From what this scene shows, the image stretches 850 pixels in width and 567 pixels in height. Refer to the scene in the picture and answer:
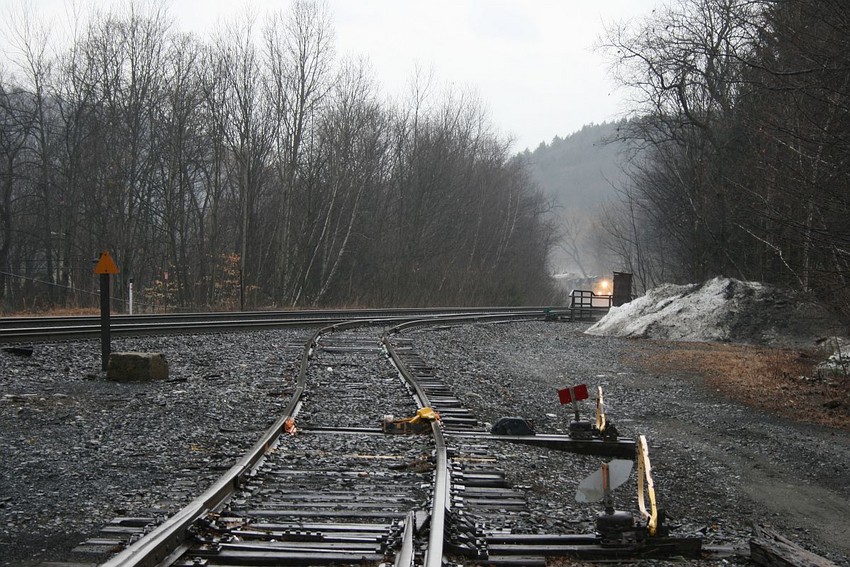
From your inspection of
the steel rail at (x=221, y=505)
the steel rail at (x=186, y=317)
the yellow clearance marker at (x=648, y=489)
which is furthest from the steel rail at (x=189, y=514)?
the steel rail at (x=186, y=317)

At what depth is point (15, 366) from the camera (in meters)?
12.6

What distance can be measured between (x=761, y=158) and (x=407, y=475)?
13.9 metres

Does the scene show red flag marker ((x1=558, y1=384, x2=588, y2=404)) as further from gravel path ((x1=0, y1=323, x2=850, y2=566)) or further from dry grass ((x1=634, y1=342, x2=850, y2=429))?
dry grass ((x1=634, y1=342, x2=850, y2=429))

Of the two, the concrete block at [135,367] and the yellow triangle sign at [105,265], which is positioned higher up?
the yellow triangle sign at [105,265]

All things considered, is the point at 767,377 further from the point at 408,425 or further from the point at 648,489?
the point at 648,489

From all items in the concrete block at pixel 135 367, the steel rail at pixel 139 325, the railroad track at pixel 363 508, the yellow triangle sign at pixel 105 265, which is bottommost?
the railroad track at pixel 363 508

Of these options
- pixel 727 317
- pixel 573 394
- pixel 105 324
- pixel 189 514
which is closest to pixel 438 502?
pixel 189 514

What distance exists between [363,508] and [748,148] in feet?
76.6

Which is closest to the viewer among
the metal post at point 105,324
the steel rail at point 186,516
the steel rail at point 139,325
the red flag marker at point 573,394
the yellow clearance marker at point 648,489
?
the steel rail at point 186,516

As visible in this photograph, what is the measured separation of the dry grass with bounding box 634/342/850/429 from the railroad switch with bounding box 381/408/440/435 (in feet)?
20.1

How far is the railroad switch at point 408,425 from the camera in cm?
821

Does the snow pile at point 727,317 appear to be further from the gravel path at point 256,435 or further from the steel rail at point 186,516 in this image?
the steel rail at point 186,516

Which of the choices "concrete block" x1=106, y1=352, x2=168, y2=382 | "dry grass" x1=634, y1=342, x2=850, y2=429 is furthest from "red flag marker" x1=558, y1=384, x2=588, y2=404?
"concrete block" x1=106, y1=352, x2=168, y2=382

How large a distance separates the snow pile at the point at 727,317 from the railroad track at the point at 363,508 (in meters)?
16.1
